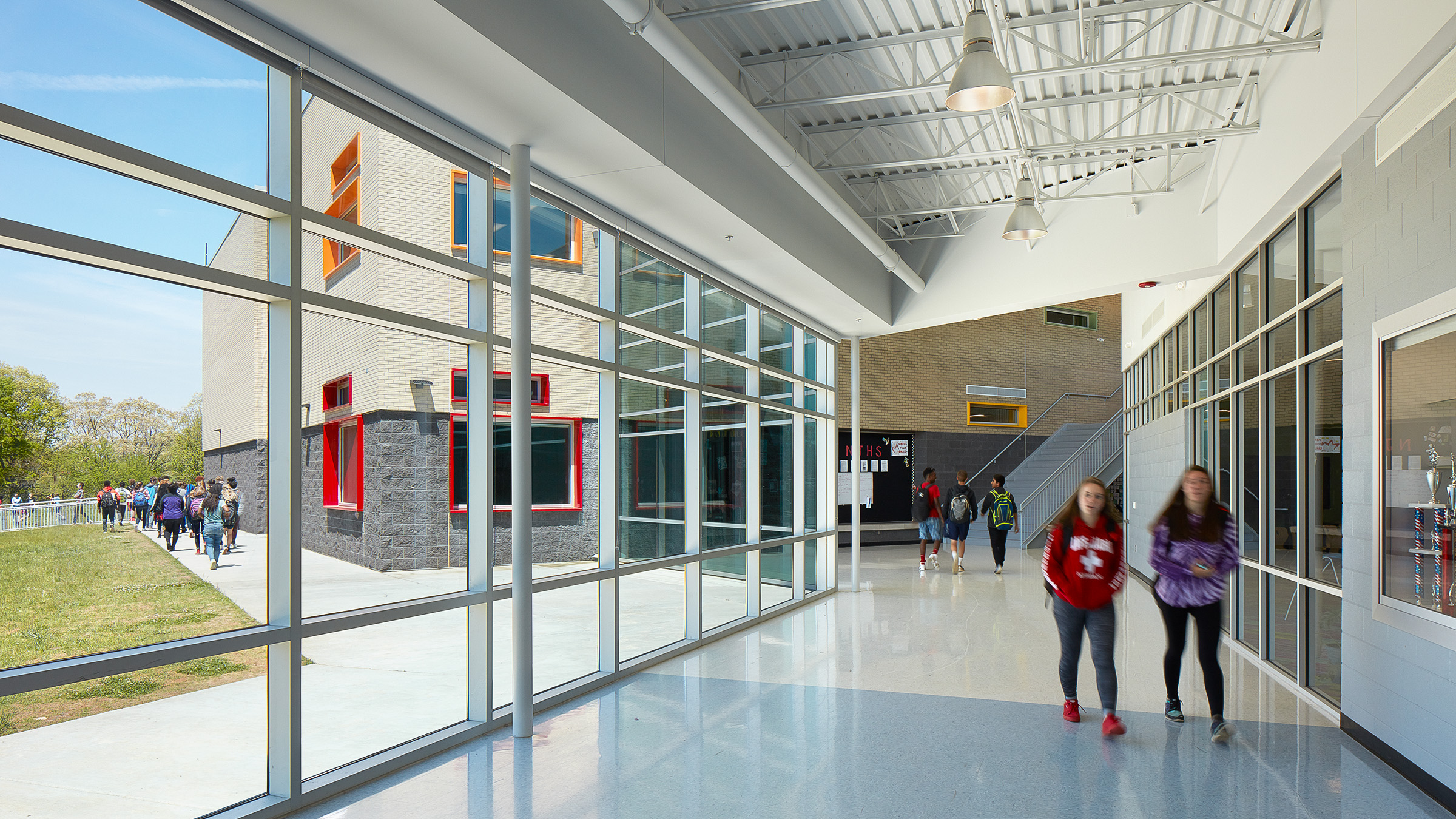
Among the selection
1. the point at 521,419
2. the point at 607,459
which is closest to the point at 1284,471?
the point at 607,459

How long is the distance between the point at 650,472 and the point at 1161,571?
432cm

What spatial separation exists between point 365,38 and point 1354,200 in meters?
5.72

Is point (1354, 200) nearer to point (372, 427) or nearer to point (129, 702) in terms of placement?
point (372, 427)

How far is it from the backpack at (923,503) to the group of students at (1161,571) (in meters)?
9.45

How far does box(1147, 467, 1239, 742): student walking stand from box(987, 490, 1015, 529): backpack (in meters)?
8.72

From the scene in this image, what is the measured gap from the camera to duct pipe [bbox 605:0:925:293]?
4.88m

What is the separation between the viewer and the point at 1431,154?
15.2ft

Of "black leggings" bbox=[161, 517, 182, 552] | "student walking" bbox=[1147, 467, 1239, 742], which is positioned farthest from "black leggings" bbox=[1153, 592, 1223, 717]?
"black leggings" bbox=[161, 517, 182, 552]

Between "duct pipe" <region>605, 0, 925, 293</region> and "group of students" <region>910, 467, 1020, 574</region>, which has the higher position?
"duct pipe" <region>605, 0, 925, 293</region>

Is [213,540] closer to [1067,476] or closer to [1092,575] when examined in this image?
[1092,575]

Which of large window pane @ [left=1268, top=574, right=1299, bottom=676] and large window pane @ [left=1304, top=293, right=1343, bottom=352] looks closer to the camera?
large window pane @ [left=1304, top=293, right=1343, bottom=352]

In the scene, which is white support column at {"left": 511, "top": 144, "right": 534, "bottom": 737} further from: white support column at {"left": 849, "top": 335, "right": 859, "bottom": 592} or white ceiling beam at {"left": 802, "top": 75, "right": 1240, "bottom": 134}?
white support column at {"left": 849, "top": 335, "right": 859, "bottom": 592}

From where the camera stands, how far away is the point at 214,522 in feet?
14.2

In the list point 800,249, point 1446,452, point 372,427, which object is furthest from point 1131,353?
point 372,427
